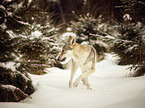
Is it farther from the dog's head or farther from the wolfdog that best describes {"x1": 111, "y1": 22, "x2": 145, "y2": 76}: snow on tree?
the dog's head

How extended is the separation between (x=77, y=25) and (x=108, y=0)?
10499mm

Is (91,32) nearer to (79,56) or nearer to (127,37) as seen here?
(127,37)

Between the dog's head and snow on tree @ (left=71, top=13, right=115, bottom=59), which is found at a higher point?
snow on tree @ (left=71, top=13, right=115, bottom=59)

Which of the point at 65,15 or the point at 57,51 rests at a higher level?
the point at 65,15

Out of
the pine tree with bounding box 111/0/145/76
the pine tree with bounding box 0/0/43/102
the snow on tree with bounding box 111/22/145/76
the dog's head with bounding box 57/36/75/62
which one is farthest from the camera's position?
the snow on tree with bounding box 111/22/145/76

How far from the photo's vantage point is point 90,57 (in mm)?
3104

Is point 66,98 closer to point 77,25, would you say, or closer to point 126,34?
point 126,34

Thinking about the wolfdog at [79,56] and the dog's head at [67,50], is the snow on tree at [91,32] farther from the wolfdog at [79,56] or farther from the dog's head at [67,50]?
the dog's head at [67,50]

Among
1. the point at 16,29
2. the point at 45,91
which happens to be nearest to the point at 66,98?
the point at 45,91

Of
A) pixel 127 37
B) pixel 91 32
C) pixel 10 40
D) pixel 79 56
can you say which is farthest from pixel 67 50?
pixel 91 32

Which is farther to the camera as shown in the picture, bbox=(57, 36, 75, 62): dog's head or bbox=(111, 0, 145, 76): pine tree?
bbox=(111, 0, 145, 76): pine tree

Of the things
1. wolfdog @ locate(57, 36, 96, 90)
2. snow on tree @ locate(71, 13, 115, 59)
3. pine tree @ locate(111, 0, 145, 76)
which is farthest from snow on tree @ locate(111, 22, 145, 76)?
wolfdog @ locate(57, 36, 96, 90)

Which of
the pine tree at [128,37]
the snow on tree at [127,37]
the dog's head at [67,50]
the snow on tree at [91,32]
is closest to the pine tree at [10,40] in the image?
the dog's head at [67,50]

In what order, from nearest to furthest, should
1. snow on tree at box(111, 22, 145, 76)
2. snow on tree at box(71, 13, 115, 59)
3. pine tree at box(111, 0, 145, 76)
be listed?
pine tree at box(111, 0, 145, 76), snow on tree at box(111, 22, 145, 76), snow on tree at box(71, 13, 115, 59)
